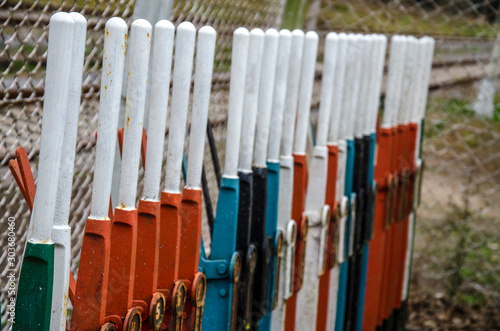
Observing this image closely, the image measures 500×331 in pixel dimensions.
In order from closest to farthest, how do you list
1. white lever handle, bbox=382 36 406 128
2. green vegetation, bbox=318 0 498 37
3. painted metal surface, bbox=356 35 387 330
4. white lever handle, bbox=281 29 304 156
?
white lever handle, bbox=281 29 304 156 → painted metal surface, bbox=356 35 387 330 → white lever handle, bbox=382 36 406 128 → green vegetation, bbox=318 0 498 37

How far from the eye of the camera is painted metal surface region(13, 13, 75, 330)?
93 cm

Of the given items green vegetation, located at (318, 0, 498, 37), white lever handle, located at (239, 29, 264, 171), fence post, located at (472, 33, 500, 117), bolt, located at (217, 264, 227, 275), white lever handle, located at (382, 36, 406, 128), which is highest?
green vegetation, located at (318, 0, 498, 37)

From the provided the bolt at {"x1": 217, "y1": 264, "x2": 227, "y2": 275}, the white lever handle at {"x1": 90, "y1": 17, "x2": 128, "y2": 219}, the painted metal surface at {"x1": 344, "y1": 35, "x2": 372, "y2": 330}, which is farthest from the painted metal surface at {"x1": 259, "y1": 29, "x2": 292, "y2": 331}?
the white lever handle at {"x1": 90, "y1": 17, "x2": 128, "y2": 219}

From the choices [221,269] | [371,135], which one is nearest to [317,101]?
[371,135]

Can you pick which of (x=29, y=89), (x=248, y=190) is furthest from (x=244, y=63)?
Result: (x=29, y=89)

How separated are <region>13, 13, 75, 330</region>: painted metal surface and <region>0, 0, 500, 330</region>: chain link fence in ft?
1.81

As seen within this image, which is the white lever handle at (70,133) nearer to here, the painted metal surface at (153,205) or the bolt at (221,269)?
the painted metal surface at (153,205)

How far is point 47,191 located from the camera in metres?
0.95

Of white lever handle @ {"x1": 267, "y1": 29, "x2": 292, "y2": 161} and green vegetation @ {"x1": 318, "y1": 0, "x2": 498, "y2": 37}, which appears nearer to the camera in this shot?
white lever handle @ {"x1": 267, "y1": 29, "x2": 292, "y2": 161}

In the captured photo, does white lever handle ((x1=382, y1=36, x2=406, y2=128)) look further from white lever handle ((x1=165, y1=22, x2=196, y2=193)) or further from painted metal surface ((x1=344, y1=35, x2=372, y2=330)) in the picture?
white lever handle ((x1=165, y1=22, x2=196, y2=193))

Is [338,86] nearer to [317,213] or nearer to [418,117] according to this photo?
[317,213]

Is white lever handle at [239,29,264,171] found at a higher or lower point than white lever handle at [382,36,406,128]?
lower

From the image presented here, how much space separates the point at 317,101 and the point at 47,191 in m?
2.88

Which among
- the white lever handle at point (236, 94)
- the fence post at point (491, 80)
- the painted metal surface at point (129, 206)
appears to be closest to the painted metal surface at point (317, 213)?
the white lever handle at point (236, 94)
